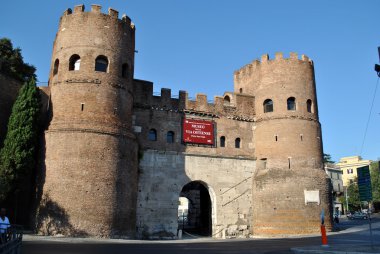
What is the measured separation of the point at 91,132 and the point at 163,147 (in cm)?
610

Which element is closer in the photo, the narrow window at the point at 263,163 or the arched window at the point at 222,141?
the arched window at the point at 222,141

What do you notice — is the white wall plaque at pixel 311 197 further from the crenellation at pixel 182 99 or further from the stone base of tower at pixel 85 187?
the stone base of tower at pixel 85 187

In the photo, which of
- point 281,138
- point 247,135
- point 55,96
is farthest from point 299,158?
point 55,96

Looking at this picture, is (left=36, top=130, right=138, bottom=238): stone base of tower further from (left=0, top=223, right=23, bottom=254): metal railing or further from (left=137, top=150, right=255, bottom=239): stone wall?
(left=0, top=223, right=23, bottom=254): metal railing

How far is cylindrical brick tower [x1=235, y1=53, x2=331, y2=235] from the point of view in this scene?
2630 cm

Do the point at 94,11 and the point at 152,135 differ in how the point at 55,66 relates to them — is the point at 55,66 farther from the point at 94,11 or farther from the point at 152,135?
the point at 152,135

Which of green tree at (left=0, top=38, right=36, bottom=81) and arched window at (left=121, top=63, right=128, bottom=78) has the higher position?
green tree at (left=0, top=38, right=36, bottom=81)

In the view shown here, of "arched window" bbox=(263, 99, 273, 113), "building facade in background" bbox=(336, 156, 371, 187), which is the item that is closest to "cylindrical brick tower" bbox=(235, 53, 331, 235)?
"arched window" bbox=(263, 99, 273, 113)

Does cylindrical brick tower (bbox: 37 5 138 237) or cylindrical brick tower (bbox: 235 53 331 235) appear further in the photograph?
cylindrical brick tower (bbox: 235 53 331 235)

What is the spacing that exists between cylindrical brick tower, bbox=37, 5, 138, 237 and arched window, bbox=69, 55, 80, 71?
60 millimetres

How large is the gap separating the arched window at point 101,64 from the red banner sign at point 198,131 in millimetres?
6919

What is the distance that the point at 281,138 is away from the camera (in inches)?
1106

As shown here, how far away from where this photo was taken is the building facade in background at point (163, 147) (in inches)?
813

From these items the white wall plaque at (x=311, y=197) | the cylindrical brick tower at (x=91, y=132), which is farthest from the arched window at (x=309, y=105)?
the cylindrical brick tower at (x=91, y=132)
